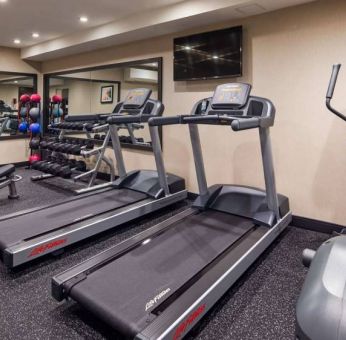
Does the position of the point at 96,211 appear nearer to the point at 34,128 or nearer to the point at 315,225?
the point at 315,225

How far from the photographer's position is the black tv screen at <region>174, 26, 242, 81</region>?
3.68 metres

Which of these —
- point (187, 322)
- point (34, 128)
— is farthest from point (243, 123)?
point (34, 128)

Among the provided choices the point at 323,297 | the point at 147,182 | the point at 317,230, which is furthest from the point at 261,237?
the point at 147,182

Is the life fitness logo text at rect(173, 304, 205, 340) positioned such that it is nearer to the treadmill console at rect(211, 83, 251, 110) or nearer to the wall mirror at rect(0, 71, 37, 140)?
the treadmill console at rect(211, 83, 251, 110)

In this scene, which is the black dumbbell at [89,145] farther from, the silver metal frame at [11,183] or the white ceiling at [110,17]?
the white ceiling at [110,17]

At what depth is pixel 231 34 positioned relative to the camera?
3.69 metres

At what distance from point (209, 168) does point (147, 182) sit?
88cm

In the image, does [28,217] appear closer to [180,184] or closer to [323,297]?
[180,184]

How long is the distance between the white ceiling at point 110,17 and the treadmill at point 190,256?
1.16 metres

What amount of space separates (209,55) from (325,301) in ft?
11.1

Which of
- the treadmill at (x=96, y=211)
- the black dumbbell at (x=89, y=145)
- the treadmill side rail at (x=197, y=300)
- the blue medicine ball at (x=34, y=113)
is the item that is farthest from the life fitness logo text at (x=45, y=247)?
the blue medicine ball at (x=34, y=113)

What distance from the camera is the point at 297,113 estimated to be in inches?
134

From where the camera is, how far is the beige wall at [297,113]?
3168 mm

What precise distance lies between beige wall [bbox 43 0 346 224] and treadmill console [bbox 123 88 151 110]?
2.69 feet
